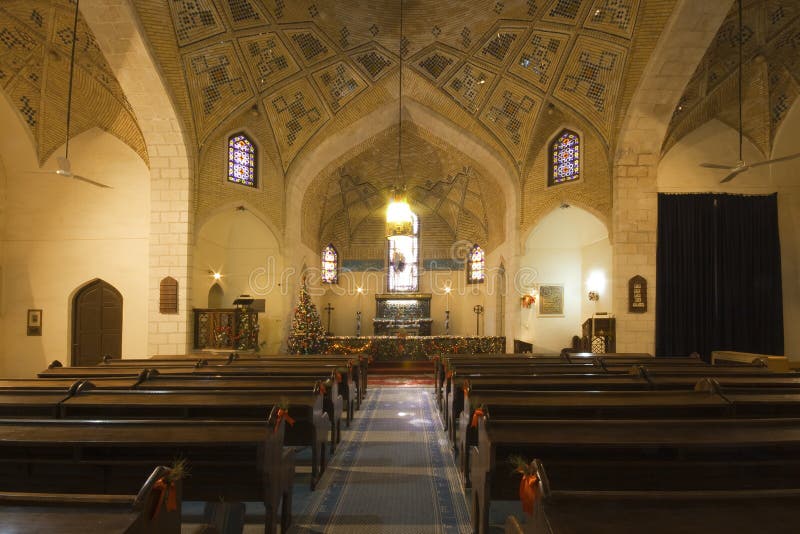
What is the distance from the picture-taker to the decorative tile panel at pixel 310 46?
12.8 metres

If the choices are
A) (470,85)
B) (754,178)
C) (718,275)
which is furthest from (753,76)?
(470,85)

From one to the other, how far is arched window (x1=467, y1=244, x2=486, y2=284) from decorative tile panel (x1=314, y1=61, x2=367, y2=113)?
1012cm

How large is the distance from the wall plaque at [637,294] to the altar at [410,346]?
4.05m

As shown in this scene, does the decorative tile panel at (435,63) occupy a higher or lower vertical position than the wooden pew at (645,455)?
higher

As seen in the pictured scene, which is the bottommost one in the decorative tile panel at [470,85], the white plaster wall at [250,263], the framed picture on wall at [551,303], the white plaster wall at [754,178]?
the framed picture on wall at [551,303]

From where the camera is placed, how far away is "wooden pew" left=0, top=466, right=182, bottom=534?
6.06ft

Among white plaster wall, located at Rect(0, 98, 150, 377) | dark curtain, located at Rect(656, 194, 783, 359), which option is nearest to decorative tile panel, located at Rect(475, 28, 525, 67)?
dark curtain, located at Rect(656, 194, 783, 359)

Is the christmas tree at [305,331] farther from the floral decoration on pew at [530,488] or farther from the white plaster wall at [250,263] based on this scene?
the floral decoration on pew at [530,488]

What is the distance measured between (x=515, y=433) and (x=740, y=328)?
41.0 feet

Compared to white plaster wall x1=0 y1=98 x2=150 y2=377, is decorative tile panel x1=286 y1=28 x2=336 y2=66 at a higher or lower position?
higher

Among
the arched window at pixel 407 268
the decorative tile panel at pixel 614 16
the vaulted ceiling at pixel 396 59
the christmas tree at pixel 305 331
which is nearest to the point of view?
the decorative tile panel at pixel 614 16

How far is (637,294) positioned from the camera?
12.3 meters

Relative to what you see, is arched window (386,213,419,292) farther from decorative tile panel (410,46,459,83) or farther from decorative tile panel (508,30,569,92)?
decorative tile panel (508,30,569,92)

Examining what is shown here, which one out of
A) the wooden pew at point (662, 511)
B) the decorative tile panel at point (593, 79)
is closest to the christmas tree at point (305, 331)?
the decorative tile panel at point (593, 79)
